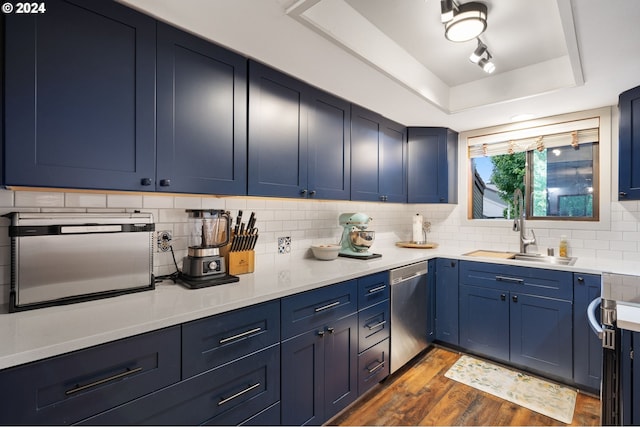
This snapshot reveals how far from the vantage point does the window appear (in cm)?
277

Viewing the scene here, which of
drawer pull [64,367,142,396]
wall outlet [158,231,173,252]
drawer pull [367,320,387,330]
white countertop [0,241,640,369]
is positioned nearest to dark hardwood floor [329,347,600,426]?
drawer pull [367,320,387,330]

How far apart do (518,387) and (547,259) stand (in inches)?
46.7

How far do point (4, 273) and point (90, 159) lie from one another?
627mm

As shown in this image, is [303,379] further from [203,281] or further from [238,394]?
[203,281]

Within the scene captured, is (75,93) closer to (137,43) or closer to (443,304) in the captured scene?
(137,43)

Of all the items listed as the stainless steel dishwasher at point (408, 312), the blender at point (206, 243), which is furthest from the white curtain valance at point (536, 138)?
the blender at point (206, 243)

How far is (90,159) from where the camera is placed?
1240mm

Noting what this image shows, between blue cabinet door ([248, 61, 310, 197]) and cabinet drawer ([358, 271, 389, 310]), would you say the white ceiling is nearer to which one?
blue cabinet door ([248, 61, 310, 197])

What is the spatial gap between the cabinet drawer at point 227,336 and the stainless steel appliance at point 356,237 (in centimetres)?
117

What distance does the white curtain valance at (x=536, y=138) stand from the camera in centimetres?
272

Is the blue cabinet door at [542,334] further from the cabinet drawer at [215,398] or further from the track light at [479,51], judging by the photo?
the cabinet drawer at [215,398]

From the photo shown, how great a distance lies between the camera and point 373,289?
7.00 feet

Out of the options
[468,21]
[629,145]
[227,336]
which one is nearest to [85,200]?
[227,336]

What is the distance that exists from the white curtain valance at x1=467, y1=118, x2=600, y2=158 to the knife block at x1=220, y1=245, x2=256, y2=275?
2.82m
